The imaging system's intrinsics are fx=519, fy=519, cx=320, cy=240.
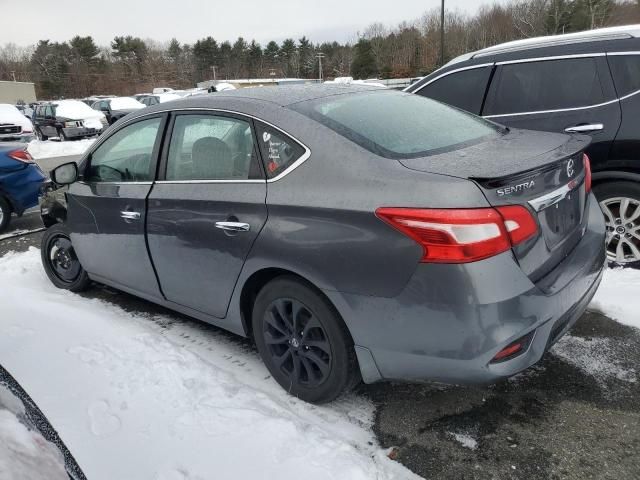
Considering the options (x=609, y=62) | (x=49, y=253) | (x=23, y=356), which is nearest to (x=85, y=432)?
(x=23, y=356)

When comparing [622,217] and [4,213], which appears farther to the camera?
[4,213]

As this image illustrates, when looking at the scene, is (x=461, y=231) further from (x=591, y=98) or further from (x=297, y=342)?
(x=591, y=98)

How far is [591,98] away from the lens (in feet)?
13.1

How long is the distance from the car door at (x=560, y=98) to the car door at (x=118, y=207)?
2859mm

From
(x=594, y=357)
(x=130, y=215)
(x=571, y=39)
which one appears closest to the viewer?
(x=594, y=357)

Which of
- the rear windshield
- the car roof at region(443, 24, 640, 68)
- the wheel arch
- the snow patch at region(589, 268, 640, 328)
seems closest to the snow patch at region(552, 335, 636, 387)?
the snow patch at region(589, 268, 640, 328)

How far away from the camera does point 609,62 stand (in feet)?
12.9

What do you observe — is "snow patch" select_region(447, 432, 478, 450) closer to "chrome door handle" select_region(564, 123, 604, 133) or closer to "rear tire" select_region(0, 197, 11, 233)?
"chrome door handle" select_region(564, 123, 604, 133)

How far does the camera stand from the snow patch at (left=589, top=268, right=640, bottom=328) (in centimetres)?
354

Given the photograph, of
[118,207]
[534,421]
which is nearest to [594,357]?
[534,421]

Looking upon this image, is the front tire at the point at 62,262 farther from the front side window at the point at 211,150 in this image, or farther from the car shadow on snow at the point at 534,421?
the car shadow on snow at the point at 534,421

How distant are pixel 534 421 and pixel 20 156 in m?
6.81

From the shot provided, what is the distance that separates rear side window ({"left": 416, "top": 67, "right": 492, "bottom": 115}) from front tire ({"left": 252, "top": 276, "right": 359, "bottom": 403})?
2842mm

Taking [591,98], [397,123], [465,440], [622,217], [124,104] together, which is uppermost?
[124,104]
